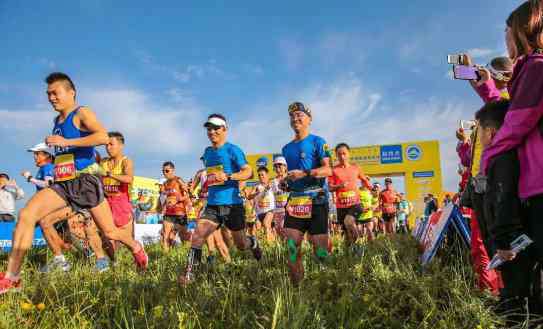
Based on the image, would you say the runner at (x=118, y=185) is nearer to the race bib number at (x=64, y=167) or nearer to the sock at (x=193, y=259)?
the race bib number at (x=64, y=167)

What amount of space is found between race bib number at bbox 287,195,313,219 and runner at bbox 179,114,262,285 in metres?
0.97

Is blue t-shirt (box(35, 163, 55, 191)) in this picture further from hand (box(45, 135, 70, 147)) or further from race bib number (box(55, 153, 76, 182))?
hand (box(45, 135, 70, 147))

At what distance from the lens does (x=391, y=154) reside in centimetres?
2917

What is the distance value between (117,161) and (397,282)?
17.3 feet

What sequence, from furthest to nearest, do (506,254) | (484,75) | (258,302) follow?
(484,75), (258,302), (506,254)

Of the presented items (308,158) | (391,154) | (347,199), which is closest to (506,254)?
(308,158)

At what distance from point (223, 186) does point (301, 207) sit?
1.27 meters

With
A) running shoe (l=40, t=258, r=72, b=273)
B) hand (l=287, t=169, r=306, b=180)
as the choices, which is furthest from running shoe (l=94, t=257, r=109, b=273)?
hand (l=287, t=169, r=306, b=180)

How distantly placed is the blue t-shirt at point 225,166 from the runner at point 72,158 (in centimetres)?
120

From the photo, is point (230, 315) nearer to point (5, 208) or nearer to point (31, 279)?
point (31, 279)

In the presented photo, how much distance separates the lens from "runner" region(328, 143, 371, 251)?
24.1 ft

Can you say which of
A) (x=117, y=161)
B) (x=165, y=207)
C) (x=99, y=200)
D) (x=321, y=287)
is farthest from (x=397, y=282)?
(x=165, y=207)

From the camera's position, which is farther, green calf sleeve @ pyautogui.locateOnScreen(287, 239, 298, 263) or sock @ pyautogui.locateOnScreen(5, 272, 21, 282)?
green calf sleeve @ pyautogui.locateOnScreen(287, 239, 298, 263)

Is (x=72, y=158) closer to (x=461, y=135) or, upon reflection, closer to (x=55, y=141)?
(x=55, y=141)
